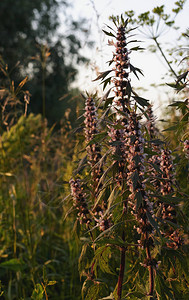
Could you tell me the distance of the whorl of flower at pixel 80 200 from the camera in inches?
67.6

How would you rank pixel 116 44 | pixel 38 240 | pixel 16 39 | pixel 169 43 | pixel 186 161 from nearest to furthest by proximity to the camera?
pixel 116 44
pixel 186 161
pixel 169 43
pixel 38 240
pixel 16 39

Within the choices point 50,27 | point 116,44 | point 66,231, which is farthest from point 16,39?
point 116,44

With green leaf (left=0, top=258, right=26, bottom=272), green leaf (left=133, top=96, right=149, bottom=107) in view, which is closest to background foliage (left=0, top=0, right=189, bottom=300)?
green leaf (left=0, top=258, right=26, bottom=272)

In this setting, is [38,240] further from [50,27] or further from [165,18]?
[50,27]

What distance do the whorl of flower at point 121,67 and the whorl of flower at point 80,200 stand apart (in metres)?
0.50

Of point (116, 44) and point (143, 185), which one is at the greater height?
point (116, 44)

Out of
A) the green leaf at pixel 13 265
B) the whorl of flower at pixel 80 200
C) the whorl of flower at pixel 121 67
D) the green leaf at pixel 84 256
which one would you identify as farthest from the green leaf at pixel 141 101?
the green leaf at pixel 13 265

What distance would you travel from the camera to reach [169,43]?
291cm

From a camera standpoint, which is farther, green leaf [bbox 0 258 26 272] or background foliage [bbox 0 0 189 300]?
green leaf [bbox 0 258 26 272]

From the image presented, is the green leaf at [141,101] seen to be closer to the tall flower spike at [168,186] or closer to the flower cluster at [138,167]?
the flower cluster at [138,167]

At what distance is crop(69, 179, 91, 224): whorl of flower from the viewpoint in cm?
172

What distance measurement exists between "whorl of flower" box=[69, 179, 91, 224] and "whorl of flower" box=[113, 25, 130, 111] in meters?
0.50

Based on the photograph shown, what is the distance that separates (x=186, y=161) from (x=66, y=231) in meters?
2.12

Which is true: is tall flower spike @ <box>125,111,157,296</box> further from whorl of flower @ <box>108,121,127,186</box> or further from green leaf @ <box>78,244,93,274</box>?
green leaf @ <box>78,244,93,274</box>
